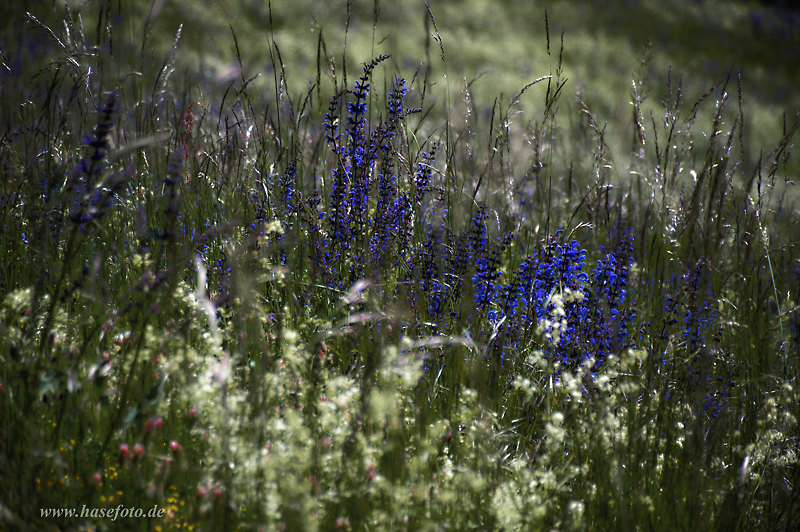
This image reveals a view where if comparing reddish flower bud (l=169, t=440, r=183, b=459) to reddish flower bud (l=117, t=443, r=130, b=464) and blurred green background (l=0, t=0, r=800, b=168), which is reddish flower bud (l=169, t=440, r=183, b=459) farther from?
blurred green background (l=0, t=0, r=800, b=168)

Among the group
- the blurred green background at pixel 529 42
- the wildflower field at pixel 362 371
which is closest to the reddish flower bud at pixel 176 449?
the wildflower field at pixel 362 371

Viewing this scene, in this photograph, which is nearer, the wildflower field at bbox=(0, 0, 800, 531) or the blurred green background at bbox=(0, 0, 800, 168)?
the wildflower field at bbox=(0, 0, 800, 531)

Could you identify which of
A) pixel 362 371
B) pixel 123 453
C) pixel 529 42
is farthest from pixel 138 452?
pixel 529 42

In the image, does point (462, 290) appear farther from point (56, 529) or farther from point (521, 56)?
point (521, 56)

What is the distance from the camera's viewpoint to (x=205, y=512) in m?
1.19

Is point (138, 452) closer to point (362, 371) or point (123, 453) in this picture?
point (123, 453)

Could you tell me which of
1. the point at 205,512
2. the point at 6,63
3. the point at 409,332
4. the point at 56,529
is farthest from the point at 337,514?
the point at 6,63

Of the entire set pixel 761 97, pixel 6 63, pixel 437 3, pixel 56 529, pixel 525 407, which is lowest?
pixel 56 529

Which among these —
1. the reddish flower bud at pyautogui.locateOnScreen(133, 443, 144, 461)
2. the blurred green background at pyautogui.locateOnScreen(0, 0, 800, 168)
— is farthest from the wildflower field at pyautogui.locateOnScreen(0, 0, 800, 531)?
the blurred green background at pyautogui.locateOnScreen(0, 0, 800, 168)

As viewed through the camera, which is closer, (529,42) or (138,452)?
(138,452)

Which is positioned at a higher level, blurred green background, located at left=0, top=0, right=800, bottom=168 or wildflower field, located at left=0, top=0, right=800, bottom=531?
blurred green background, located at left=0, top=0, right=800, bottom=168

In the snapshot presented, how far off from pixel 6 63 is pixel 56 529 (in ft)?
6.97

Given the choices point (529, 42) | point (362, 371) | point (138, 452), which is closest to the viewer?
point (138, 452)

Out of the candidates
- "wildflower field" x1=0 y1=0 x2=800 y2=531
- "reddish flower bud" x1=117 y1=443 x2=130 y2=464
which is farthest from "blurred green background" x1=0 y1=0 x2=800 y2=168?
"reddish flower bud" x1=117 y1=443 x2=130 y2=464
